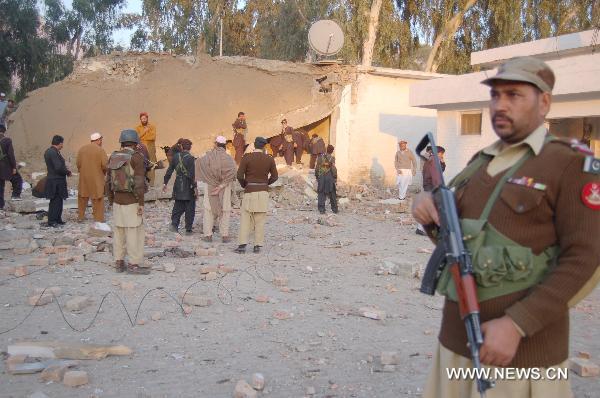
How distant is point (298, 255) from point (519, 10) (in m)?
19.7

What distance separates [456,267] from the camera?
1.86 meters

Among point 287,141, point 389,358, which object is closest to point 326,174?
point 287,141

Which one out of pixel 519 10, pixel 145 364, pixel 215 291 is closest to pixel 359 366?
pixel 145 364

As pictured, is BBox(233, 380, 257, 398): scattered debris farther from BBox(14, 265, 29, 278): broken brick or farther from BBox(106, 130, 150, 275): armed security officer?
BBox(14, 265, 29, 278): broken brick

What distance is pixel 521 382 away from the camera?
6.00 ft

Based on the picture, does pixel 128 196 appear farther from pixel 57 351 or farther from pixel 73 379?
pixel 73 379

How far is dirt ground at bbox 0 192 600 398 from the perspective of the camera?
3760mm

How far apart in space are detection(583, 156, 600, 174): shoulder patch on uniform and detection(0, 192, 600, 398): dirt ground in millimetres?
2374

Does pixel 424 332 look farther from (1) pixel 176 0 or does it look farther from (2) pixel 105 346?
(1) pixel 176 0

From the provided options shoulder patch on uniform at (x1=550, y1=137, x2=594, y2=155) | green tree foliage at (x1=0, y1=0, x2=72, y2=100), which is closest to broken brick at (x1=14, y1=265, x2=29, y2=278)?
shoulder patch on uniform at (x1=550, y1=137, x2=594, y2=155)

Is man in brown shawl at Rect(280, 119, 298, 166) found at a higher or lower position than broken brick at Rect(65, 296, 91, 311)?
higher

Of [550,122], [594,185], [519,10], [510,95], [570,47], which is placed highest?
[519,10]

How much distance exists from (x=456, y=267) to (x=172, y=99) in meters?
15.1

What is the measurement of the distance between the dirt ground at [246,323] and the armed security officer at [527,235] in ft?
6.43
